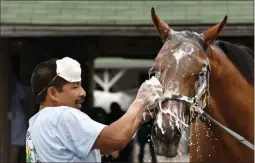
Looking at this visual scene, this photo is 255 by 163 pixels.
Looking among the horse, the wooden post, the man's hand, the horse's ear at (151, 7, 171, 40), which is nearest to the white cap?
the man's hand

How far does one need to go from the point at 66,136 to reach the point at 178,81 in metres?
1.12

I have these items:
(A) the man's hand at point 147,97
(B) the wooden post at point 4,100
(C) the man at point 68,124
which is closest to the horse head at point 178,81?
(A) the man's hand at point 147,97

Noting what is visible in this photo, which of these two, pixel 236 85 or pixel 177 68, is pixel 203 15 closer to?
pixel 236 85

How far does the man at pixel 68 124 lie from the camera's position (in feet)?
10.4

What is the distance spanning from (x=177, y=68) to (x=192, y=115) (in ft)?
1.00

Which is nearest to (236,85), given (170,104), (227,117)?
(227,117)

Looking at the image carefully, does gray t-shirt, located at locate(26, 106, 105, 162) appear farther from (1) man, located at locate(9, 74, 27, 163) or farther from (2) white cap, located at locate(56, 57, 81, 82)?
(1) man, located at locate(9, 74, 27, 163)

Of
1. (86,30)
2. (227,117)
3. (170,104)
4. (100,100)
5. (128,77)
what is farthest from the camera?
(128,77)

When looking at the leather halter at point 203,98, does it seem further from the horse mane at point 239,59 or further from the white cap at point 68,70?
the white cap at point 68,70

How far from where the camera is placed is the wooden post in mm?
8578

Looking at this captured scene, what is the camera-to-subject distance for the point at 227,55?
195 inches

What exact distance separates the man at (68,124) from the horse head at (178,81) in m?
0.38

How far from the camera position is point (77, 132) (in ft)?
10.4

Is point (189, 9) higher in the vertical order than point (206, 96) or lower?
higher
